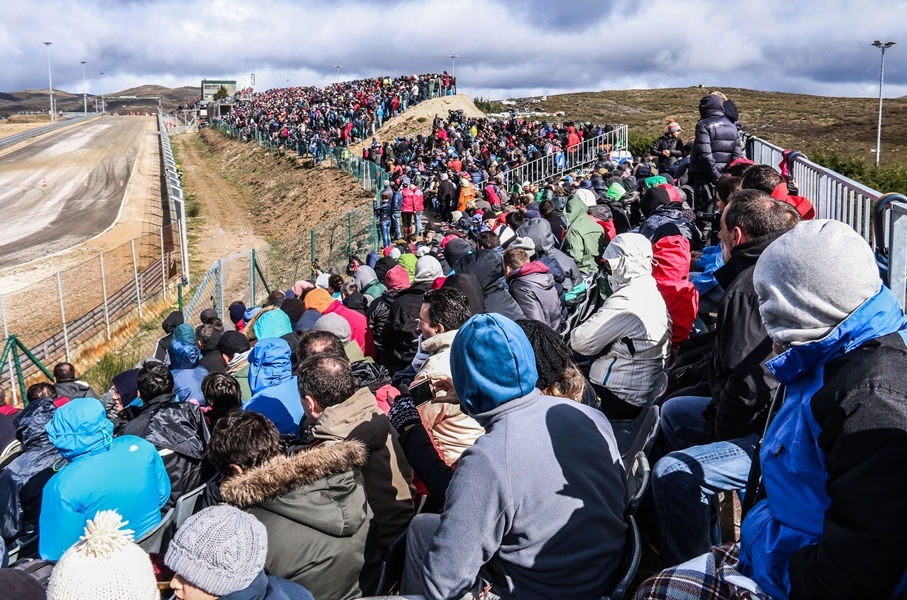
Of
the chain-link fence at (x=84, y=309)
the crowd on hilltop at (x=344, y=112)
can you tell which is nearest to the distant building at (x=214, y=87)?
the crowd on hilltop at (x=344, y=112)

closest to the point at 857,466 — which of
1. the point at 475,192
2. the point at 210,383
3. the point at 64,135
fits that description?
the point at 210,383

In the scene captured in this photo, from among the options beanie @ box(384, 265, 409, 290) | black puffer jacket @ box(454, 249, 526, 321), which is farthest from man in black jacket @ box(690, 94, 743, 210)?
beanie @ box(384, 265, 409, 290)

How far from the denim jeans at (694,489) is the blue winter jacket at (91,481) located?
3050 millimetres

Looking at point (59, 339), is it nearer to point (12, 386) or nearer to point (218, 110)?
point (12, 386)

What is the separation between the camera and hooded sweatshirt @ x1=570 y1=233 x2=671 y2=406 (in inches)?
189

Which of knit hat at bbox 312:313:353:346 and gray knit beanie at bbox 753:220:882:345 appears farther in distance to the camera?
knit hat at bbox 312:313:353:346

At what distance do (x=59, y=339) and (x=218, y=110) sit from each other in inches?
2840

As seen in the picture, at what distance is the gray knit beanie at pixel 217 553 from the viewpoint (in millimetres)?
2707

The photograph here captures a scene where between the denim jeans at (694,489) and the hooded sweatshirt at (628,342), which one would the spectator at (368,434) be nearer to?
the denim jeans at (694,489)

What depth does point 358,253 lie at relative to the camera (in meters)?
20.7

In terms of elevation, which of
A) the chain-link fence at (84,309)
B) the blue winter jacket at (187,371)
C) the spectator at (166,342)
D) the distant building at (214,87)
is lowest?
the chain-link fence at (84,309)

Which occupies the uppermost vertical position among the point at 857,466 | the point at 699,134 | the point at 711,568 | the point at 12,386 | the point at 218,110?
the point at 218,110

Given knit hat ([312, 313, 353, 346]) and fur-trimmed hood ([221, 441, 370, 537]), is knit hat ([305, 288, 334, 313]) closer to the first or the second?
knit hat ([312, 313, 353, 346])

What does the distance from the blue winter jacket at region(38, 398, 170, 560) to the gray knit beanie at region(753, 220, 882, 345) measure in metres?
3.73
